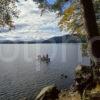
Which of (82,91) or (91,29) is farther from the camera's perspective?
(82,91)

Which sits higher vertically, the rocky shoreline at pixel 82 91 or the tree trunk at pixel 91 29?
the tree trunk at pixel 91 29

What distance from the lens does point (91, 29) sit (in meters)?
14.7

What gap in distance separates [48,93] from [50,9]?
977 centimetres

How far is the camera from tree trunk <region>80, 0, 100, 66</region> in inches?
559

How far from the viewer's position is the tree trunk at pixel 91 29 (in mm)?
14188

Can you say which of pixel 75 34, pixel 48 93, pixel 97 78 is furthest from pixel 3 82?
pixel 97 78

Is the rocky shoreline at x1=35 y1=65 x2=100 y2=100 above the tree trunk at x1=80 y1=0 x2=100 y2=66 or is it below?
below

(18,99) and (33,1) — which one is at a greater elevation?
(33,1)

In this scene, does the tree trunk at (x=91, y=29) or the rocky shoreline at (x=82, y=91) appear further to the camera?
the tree trunk at (x=91, y=29)

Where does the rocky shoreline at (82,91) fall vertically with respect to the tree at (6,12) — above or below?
below

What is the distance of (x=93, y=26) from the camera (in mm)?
14711

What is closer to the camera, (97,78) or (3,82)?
(97,78)

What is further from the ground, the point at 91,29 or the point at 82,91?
the point at 91,29

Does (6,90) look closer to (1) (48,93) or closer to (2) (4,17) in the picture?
(1) (48,93)
